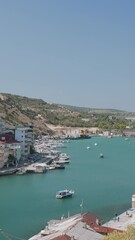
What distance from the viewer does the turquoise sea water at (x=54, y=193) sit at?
2242 centimetres

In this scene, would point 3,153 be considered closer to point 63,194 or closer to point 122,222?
point 63,194

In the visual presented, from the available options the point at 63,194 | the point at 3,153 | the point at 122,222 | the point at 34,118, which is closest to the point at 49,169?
the point at 3,153

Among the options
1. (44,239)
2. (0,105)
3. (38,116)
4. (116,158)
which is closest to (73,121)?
(38,116)

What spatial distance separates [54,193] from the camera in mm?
30250

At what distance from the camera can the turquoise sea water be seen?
22.4m

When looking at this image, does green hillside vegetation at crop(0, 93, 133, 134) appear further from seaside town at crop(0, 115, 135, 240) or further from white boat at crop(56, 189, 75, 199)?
white boat at crop(56, 189, 75, 199)

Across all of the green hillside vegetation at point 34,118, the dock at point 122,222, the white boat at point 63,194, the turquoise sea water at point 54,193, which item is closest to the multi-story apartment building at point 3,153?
the turquoise sea water at point 54,193

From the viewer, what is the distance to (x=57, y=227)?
63.0ft

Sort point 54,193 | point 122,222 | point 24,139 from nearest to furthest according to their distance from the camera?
point 122,222
point 54,193
point 24,139

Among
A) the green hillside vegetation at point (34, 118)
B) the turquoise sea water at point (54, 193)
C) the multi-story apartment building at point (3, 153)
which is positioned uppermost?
the green hillside vegetation at point (34, 118)

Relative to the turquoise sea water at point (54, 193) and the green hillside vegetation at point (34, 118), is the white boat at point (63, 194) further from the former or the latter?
the green hillside vegetation at point (34, 118)

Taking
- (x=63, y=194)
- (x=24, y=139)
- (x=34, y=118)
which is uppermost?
(x=34, y=118)

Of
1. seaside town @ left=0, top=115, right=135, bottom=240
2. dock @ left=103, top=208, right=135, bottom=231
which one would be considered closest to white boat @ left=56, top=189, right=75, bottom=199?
seaside town @ left=0, top=115, right=135, bottom=240

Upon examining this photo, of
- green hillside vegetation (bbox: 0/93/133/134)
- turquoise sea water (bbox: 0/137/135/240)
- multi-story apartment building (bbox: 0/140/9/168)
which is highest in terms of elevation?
green hillside vegetation (bbox: 0/93/133/134)
